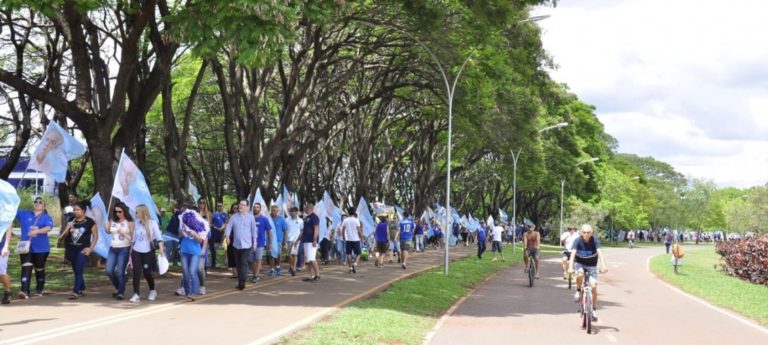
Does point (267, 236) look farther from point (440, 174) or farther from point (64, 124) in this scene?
point (440, 174)

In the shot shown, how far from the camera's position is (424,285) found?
18.2 metres

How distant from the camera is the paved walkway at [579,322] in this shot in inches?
446

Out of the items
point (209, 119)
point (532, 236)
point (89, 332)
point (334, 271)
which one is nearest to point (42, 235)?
point (89, 332)

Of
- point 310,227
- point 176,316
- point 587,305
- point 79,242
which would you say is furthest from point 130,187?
point 587,305

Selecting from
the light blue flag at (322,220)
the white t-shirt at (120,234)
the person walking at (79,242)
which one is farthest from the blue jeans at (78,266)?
the light blue flag at (322,220)

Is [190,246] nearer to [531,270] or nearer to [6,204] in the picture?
[6,204]

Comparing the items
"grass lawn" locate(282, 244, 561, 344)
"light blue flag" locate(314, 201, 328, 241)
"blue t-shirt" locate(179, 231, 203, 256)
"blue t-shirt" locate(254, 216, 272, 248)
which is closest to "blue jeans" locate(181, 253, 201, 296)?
"blue t-shirt" locate(179, 231, 203, 256)

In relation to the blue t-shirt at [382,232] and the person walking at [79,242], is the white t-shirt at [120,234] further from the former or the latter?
the blue t-shirt at [382,232]

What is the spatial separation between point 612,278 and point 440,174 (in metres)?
22.1

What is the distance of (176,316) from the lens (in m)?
11.5

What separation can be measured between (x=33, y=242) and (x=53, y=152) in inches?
149

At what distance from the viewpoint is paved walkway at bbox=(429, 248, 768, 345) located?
1133 centimetres

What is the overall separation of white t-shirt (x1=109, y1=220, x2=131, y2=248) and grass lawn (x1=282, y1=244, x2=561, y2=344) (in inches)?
145

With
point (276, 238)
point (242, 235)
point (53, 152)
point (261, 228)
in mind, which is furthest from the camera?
point (276, 238)
